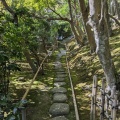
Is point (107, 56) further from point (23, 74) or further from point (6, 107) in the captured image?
point (23, 74)

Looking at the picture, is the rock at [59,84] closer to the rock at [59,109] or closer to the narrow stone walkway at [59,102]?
the narrow stone walkway at [59,102]

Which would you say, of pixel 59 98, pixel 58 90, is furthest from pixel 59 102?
pixel 58 90

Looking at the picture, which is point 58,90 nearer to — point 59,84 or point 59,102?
point 59,84

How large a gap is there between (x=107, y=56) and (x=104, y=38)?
45 cm

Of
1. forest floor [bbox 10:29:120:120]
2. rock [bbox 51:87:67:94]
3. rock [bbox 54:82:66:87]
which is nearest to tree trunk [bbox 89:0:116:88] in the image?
forest floor [bbox 10:29:120:120]

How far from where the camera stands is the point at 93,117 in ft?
15.0

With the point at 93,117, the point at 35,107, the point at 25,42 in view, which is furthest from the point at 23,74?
the point at 93,117

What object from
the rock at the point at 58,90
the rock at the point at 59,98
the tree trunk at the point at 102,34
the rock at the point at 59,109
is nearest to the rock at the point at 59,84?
the rock at the point at 58,90

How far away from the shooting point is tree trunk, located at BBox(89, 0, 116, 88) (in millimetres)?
4582

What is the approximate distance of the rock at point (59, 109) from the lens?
18.7ft

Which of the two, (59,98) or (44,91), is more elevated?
(44,91)

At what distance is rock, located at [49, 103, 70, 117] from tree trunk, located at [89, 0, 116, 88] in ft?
4.62

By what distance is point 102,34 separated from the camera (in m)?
4.73

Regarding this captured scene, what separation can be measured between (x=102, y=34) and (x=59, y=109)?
93.6 inches
